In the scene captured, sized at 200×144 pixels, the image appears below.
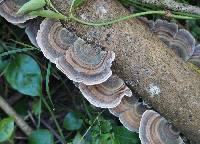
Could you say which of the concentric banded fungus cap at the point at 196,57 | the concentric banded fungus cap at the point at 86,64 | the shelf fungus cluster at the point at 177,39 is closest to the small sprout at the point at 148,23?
the shelf fungus cluster at the point at 177,39

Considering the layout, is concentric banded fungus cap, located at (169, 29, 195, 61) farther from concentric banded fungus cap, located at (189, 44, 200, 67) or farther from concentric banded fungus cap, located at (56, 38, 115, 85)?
concentric banded fungus cap, located at (56, 38, 115, 85)

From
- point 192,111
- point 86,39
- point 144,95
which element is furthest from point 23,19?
point 192,111

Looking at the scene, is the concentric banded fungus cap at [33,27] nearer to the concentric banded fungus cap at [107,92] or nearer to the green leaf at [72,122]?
the concentric banded fungus cap at [107,92]

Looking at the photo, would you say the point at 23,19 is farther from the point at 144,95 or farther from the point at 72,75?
the point at 144,95

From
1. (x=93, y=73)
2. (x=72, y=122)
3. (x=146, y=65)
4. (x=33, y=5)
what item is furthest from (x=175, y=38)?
(x=33, y=5)

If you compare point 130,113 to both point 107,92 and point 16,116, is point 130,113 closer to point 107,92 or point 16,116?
point 107,92

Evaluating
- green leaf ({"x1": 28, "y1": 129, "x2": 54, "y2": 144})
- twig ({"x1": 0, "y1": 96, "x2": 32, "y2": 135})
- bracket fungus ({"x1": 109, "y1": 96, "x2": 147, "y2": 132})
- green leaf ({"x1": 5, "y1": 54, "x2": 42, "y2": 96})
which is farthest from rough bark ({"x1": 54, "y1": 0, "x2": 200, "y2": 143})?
twig ({"x1": 0, "y1": 96, "x2": 32, "y2": 135})

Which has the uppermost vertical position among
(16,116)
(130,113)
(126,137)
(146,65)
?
(146,65)
